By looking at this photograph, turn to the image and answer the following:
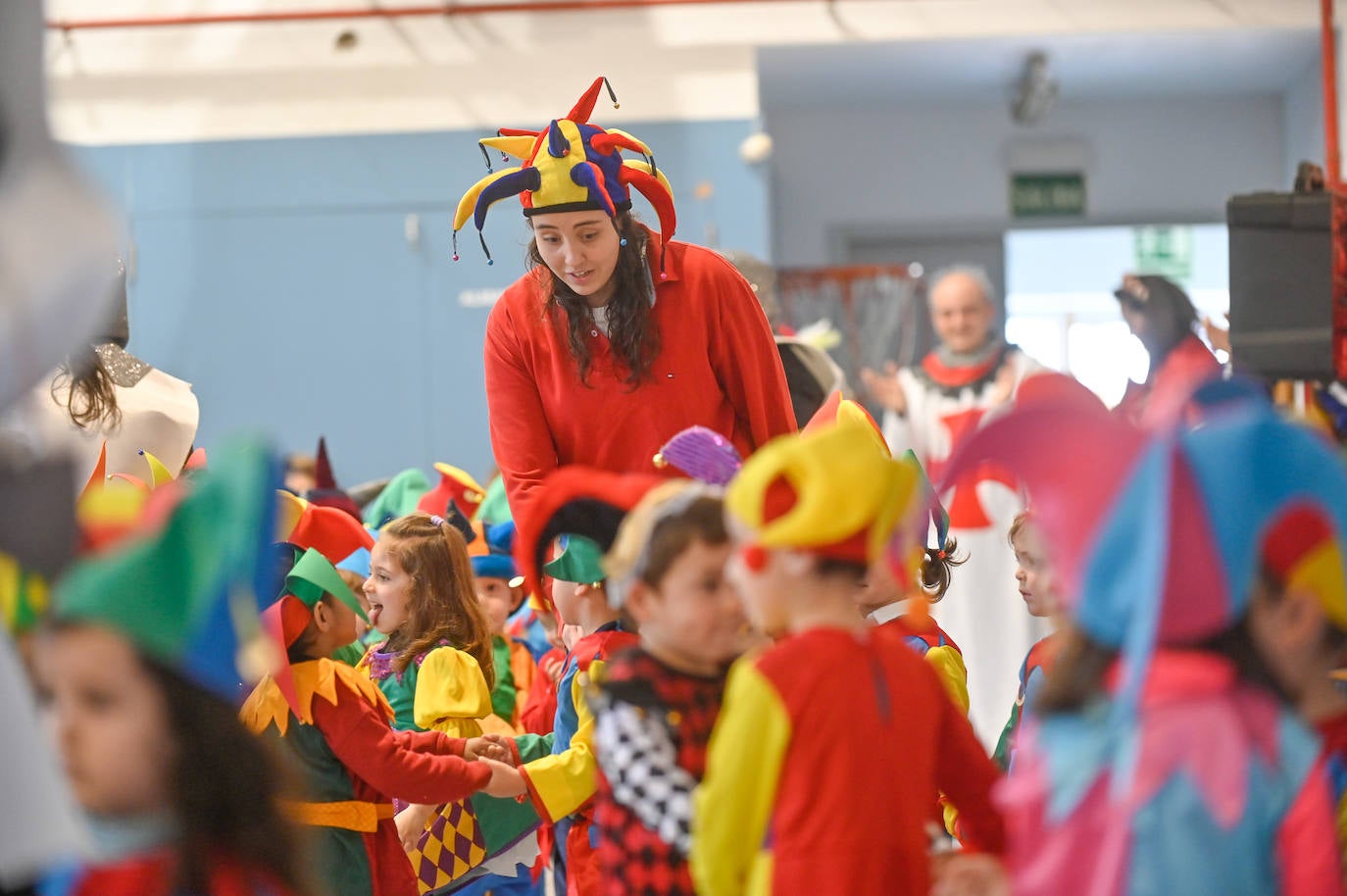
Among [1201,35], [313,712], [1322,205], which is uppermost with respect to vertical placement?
[1201,35]

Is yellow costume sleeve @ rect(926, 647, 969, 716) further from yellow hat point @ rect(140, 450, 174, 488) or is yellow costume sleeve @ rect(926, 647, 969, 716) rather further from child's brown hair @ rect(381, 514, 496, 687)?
yellow hat point @ rect(140, 450, 174, 488)

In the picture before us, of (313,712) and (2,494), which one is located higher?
(2,494)

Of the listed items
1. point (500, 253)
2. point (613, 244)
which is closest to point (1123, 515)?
point (613, 244)

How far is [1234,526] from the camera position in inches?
60.6

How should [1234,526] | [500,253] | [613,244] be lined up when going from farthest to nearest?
1. [500,253]
2. [613,244]
3. [1234,526]

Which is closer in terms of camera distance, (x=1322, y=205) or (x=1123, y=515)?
(x=1123, y=515)

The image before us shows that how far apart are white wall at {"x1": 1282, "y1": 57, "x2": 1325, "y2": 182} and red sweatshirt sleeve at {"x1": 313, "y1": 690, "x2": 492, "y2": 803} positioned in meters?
7.41

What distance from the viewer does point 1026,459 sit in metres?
1.66

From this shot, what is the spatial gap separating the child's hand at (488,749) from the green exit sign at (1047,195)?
7.25m

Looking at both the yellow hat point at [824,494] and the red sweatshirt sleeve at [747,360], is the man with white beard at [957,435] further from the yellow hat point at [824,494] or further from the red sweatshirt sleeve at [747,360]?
the yellow hat point at [824,494]

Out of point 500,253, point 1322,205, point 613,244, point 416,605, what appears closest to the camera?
point 613,244

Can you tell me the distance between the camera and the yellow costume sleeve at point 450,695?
3.21 meters

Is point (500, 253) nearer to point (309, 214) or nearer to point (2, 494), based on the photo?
point (309, 214)

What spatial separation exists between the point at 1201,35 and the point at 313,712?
6.74m
